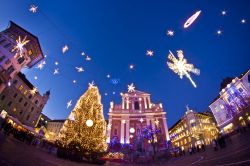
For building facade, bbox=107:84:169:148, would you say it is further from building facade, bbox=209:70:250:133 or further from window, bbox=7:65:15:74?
window, bbox=7:65:15:74

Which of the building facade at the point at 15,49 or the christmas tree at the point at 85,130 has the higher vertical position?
the building facade at the point at 15,49

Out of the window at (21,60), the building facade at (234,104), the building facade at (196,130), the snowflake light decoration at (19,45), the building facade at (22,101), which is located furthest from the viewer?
the building facade at (196,130)

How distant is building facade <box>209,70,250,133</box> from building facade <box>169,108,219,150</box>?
12.3 meters

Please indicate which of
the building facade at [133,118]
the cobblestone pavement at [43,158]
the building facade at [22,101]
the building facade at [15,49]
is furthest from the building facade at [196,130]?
the building facade at [15,49]

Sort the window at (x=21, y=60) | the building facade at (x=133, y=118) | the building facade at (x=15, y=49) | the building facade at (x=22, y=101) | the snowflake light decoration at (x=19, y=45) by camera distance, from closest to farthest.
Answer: the building facade at (x=15, y=49) < the building facade at (x=22, y=101) < the snowflake light decoration at (x=19, y=45) < the window at (x=21, y=60) < the building facade at (x=133, y=118)

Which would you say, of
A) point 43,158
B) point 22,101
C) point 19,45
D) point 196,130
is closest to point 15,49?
point 19,45

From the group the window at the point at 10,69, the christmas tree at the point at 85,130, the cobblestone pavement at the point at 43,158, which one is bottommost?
the cobblestone pavement at the point at 43,158

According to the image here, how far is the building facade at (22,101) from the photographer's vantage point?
120 ft

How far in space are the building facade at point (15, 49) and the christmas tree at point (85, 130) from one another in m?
22.8

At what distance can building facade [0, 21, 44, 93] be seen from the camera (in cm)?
3484

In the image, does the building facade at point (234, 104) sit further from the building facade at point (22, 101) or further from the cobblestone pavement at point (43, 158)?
the building facade at point (22, 101)

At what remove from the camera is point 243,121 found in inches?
1743

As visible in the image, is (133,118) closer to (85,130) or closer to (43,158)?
(85,130)

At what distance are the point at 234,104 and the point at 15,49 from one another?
2392 inches
